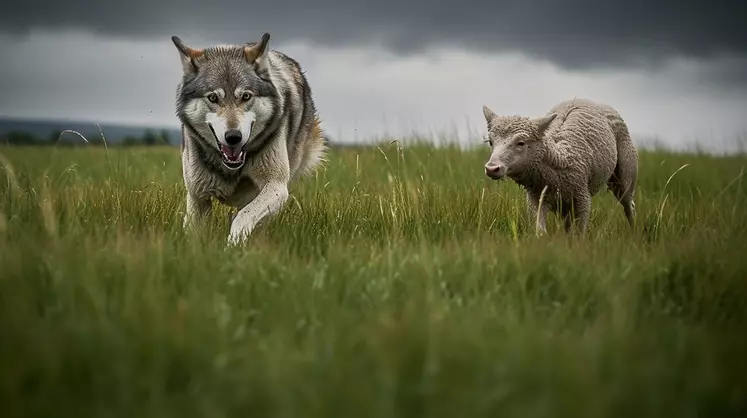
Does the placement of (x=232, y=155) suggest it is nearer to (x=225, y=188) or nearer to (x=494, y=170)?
(x=225, y=188)

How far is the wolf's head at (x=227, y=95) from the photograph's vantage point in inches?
240

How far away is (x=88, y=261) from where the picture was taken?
4246mm

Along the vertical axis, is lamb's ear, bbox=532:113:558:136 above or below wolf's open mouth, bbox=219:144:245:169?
above

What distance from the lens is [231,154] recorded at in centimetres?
619

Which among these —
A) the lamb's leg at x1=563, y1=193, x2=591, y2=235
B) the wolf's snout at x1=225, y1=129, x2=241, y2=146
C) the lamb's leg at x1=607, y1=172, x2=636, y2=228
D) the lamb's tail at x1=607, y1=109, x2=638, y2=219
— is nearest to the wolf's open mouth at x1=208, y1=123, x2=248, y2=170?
the wolf's snout at x1=225, y1=129, x2=241, y2=146

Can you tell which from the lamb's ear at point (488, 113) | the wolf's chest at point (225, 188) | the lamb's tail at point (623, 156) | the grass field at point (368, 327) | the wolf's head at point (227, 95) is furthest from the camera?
the lamb's tail at point (623, 156)

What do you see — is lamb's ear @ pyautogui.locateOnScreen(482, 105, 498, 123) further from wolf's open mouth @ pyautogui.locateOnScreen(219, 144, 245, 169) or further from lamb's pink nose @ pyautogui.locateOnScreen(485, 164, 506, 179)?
wolf's open mouth @ pyautogui.locateOnScreen(219, 144, 245, 169)

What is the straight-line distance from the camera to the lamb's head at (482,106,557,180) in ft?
20.4

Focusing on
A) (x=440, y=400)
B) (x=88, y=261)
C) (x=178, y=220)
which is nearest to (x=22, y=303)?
(x=88, y=261)

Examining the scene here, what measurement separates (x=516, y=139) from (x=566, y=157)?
657 millimetres

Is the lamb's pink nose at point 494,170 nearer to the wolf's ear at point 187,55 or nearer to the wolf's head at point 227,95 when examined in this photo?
the wolf's head at point 227,95

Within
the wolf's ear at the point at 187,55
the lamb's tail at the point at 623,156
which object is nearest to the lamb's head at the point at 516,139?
the lamb's tail at the point at 623,156

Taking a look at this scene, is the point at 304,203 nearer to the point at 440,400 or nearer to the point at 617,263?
the point at 617,263

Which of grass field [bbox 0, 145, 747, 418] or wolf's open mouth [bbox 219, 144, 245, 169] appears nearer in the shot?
grass field [bbox 0, 145, 747, 418]
